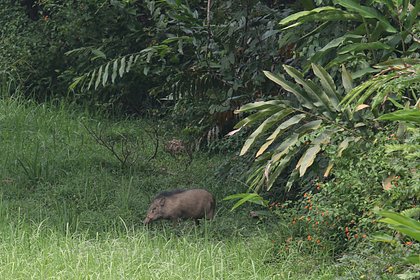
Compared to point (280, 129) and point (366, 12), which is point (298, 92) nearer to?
point (280, 129)

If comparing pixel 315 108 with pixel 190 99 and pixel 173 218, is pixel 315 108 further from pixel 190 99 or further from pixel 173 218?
pixel 190 99

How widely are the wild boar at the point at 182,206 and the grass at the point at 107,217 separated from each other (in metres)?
0.10

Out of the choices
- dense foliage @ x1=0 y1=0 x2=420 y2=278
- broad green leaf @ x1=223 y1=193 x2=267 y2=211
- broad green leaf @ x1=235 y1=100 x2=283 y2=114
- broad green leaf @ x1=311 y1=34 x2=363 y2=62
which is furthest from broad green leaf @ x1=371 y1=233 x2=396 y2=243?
broad green leaf @ x1=311 y1=34 x2=363 y2=62

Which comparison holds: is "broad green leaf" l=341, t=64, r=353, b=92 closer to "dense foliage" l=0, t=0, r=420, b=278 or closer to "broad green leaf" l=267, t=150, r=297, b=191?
"dense foliage" l=0, t=0, r=420, b=278

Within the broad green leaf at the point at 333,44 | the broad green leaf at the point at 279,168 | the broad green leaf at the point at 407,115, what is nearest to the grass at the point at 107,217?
the broad green leaf at the point at 279,168

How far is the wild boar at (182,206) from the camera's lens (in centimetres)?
631

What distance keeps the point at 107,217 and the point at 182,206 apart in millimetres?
582

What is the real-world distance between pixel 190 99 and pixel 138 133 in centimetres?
116

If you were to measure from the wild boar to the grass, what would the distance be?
0.10 metres

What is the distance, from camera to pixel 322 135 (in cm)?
571

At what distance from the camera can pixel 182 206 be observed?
20.9ft

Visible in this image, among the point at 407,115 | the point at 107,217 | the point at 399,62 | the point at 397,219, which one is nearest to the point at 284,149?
the point at 399,62

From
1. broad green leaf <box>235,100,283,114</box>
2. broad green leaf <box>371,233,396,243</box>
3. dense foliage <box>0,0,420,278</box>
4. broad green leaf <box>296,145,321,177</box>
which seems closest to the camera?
broad green leaf <box>371,233,396,243</box>

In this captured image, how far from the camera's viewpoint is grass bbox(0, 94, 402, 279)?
201 inches
